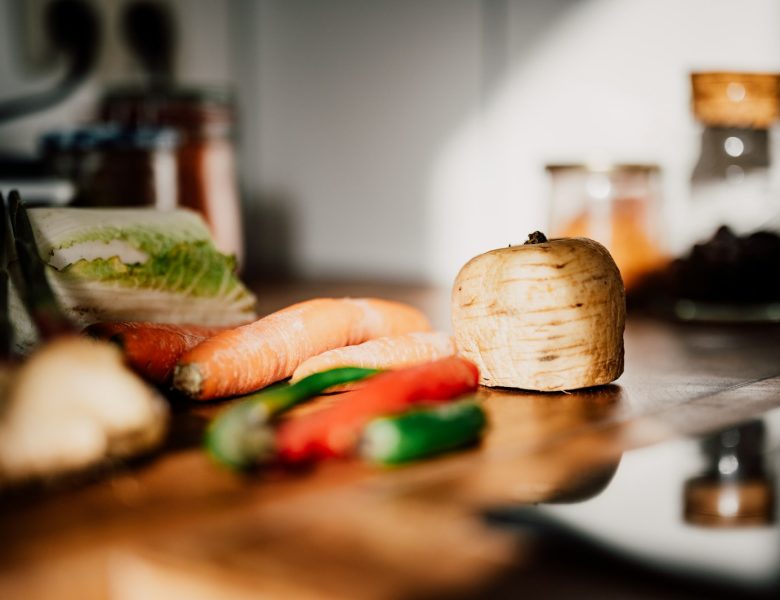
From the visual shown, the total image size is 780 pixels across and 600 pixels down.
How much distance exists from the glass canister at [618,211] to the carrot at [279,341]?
65 cm

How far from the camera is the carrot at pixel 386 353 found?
1.07 metres

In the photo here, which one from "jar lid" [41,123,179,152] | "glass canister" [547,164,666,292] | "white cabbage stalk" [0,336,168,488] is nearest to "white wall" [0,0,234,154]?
"jar lid" [41,123,179,152]

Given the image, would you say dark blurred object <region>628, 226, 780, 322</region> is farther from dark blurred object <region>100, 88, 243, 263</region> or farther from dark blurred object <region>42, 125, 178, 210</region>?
dark blurred object <region>42, 125, 178, 210</region>

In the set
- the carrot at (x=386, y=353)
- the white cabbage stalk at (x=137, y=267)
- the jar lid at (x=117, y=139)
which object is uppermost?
the jar lid at (x=117, y=139)

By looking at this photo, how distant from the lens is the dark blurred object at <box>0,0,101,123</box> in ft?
7.75

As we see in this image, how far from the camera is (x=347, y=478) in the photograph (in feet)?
2.21

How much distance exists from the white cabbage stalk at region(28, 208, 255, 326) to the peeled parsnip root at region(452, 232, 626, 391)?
1.43ft

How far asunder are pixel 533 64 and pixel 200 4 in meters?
1.13

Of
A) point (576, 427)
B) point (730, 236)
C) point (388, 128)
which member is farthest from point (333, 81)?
point (576, 427)

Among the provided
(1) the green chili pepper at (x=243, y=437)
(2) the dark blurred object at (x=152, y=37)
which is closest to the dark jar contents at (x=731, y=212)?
(1) the green chili pepper at (x=243, y=437)

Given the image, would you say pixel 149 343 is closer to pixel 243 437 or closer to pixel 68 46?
pixel 243 437

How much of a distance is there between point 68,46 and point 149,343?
170 cm

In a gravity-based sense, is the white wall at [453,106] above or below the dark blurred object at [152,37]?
below

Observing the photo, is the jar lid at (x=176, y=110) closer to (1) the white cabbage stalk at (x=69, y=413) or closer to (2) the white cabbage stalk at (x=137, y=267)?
(2) the white cabbage stalk at (x=137, y=267)
